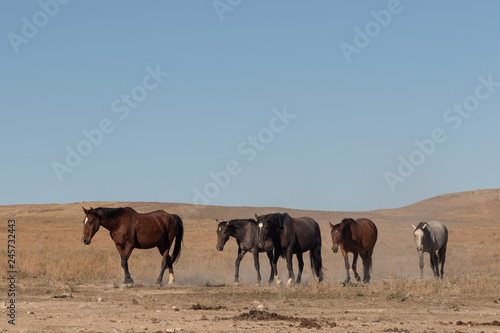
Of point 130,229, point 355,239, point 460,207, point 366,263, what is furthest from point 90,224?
point 460,207

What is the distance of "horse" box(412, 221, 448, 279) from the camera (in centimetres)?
2300

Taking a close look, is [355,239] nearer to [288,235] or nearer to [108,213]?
[288,235]

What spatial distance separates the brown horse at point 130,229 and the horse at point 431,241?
817cm

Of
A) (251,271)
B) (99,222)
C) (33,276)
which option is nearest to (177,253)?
(99,222)

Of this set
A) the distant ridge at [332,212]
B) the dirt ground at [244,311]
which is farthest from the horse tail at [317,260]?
the distant ridge at [332,212]

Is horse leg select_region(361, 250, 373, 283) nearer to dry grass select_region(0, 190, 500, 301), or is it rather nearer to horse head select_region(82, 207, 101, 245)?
dry grass select_region(0, 190, 500, 301)

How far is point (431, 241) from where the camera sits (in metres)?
23.6

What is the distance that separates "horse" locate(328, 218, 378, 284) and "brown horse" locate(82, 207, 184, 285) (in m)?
5.07

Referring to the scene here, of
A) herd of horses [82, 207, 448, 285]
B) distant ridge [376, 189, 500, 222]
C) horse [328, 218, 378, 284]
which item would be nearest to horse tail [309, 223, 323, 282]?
herd of horses [82, 207, 448, 285]

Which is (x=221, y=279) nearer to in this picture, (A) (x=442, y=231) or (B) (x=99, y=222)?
(B) (x=99, y=222)

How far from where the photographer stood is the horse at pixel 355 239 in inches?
832

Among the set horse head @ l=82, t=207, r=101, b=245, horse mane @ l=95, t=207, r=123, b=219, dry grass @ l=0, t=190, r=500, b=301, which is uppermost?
horse mane @ l=95, t=207, r=123, b=219

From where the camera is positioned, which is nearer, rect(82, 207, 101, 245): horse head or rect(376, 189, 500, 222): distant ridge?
rect(82, 207, 101, 245): horse head

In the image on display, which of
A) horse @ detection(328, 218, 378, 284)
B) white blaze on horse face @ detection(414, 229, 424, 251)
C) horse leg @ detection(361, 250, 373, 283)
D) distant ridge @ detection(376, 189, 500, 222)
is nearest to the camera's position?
horse @ detection(328, 218, 378, 284)
